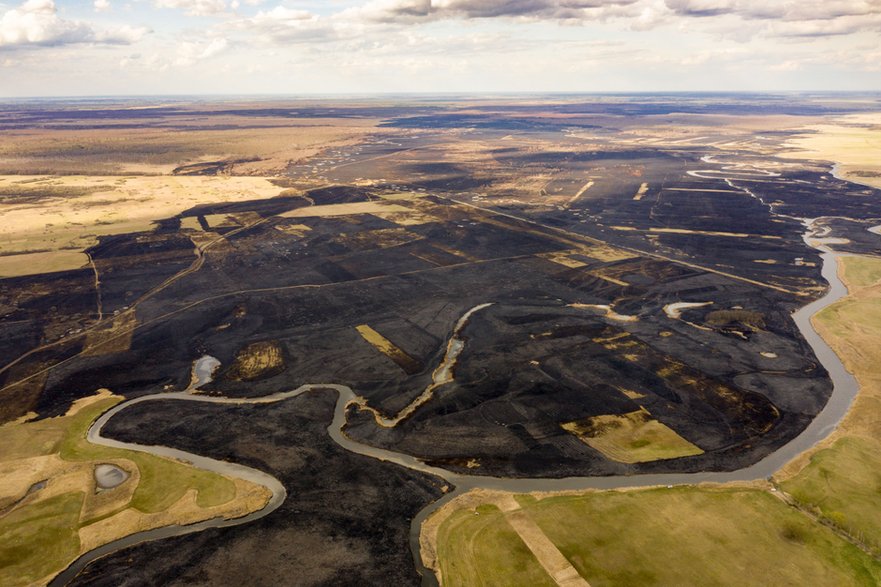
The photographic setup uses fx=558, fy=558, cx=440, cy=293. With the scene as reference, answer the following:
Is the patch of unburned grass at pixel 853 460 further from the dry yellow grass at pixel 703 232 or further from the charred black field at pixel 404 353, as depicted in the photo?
the dry yellow grass at pixel 703 232

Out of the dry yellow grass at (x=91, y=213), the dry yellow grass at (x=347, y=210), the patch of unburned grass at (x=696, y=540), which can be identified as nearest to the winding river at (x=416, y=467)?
the patch of unburned grass at (x=696, y=540)

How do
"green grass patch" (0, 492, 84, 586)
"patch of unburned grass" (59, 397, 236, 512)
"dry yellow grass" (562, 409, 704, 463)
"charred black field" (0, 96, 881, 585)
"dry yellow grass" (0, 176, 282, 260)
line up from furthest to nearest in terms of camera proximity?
"dry yellow grass" (0, 176, 282, 260) → "dry yellow grass" (562, 409, 704, 463) → "charred black field" (0, 96, 881, 585) → "patch of unburned grass" (59, 397, 236, 512) → "green grass patch" (0, 492, 84, 586)

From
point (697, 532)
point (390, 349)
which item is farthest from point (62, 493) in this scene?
point (697, 532)

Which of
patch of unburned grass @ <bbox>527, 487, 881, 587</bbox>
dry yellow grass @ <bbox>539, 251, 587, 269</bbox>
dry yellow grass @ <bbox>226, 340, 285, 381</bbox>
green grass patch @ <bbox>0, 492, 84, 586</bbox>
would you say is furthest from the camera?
dry yellow grass @ <bbox>539, 251, 587, 269</bbox>

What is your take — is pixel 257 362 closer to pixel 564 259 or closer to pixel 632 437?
pixel 632 437

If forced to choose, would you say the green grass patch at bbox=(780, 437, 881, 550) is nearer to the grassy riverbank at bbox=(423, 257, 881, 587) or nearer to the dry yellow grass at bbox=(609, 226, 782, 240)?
the grassy riverbank at bbox=(423, 257, 881, 587)

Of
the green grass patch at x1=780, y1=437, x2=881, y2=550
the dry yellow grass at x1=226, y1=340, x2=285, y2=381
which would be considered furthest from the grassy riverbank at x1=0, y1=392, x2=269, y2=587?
the green grass patch at x1=780, y1=437, x2=881, y2=550
